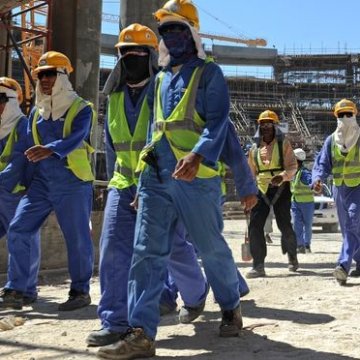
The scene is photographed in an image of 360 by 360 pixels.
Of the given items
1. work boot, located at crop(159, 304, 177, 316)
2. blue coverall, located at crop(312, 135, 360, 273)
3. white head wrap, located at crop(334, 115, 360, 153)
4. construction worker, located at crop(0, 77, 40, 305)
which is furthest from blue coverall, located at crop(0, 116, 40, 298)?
white head wrap, located at crop(334, 115, 360, 153)

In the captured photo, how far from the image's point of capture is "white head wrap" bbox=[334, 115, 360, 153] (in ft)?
23.1

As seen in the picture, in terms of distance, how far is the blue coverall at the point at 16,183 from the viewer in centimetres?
548

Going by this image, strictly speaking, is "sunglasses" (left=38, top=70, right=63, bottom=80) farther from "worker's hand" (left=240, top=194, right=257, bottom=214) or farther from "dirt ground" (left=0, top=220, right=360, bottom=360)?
"worker's hand" (left=240, top=194, right=257, bottom=214)

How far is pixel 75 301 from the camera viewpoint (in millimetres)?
5340

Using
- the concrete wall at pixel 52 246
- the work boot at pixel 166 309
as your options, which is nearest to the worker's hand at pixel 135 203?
the work boot at pixel 166 309

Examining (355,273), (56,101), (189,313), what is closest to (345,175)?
(355,273)

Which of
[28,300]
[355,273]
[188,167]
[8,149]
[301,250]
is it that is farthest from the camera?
[301,250]

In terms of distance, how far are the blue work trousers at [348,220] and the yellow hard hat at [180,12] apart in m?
3.52

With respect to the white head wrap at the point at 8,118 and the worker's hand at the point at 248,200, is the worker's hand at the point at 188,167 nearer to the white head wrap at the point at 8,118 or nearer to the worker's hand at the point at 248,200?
the worker's hand at the point at 248,200

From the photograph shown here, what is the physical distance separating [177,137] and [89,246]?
2.00 m

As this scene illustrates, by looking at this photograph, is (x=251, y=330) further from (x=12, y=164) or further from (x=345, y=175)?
(x=345, y=175)

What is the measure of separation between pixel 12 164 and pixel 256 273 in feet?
10.5

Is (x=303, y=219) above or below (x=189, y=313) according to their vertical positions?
above

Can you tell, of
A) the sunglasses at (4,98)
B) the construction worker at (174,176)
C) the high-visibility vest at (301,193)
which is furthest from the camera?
the high-visibility vest at (301,193)
